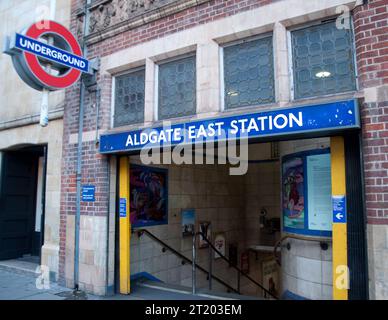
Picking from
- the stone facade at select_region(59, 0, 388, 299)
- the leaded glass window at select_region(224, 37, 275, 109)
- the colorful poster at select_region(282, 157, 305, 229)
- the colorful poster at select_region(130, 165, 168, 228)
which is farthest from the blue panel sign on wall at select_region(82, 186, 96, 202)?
the colorful poster at select_region(282, 157, 305, 229)

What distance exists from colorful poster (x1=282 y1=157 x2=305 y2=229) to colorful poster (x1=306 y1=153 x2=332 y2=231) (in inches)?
7.4

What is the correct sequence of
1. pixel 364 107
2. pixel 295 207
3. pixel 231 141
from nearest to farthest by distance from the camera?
1. pixel 364 107
2. pixel 231 141
3. pixel 295 207

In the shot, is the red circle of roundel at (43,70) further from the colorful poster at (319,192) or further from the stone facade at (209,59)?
the colorful poster at (319,192)

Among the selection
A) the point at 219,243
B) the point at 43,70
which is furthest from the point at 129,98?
the point at 219,243

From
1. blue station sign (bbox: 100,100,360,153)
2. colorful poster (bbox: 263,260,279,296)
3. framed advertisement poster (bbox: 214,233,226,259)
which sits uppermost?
blue station sign (bbox: 100,100,360,153)

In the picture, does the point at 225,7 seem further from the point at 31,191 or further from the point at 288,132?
the point at 31,191

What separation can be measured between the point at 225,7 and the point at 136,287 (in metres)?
5.06

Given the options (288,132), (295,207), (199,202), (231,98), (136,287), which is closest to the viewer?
(288,132)

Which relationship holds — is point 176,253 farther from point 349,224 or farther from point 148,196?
point 349,224

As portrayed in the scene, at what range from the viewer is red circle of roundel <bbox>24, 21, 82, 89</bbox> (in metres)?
5.58

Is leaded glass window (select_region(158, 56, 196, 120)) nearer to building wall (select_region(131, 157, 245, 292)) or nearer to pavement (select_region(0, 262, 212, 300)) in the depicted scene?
building wall (select_region(131, 157, 245, 292))

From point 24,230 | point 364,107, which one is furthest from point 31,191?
point 364,107

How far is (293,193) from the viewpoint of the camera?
575cm

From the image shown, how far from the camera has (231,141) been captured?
196 inches
